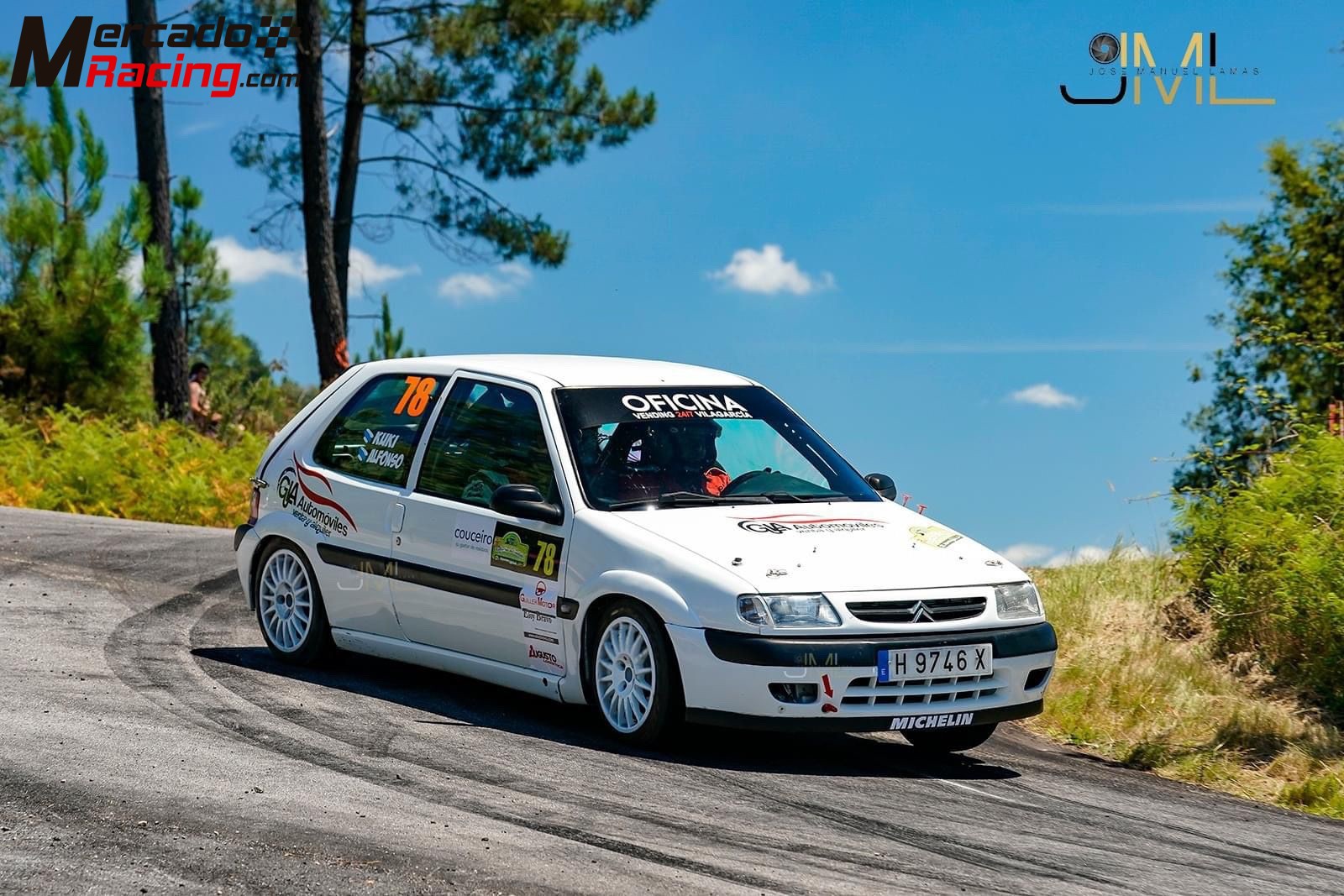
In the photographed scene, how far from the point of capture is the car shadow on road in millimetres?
7281

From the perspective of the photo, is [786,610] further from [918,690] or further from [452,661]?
[452,661]

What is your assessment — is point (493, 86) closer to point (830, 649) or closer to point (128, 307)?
point (128, 307)

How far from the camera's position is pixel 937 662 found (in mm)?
7141

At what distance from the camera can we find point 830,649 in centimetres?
690

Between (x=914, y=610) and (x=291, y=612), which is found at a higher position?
(x=914, y=610)

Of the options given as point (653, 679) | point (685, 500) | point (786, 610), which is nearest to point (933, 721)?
point (786, 610)

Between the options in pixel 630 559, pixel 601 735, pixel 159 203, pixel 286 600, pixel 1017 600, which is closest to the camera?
pixel 630 559

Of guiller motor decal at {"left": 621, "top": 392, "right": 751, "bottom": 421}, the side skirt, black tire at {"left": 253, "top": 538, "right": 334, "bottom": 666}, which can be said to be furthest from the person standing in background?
guiller motor decal at {"left": 621, "top": 392, "right": 751, "bottom": 421}

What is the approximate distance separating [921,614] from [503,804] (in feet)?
6.89

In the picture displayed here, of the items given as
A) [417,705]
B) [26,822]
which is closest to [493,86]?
[417,705]

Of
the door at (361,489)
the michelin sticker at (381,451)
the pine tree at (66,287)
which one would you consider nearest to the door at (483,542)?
the door at (361,489)

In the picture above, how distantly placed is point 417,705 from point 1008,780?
3.00 metres

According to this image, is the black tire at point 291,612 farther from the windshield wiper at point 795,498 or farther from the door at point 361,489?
the windshield wiper at point 795,498

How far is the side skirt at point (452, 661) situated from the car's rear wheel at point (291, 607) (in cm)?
15
